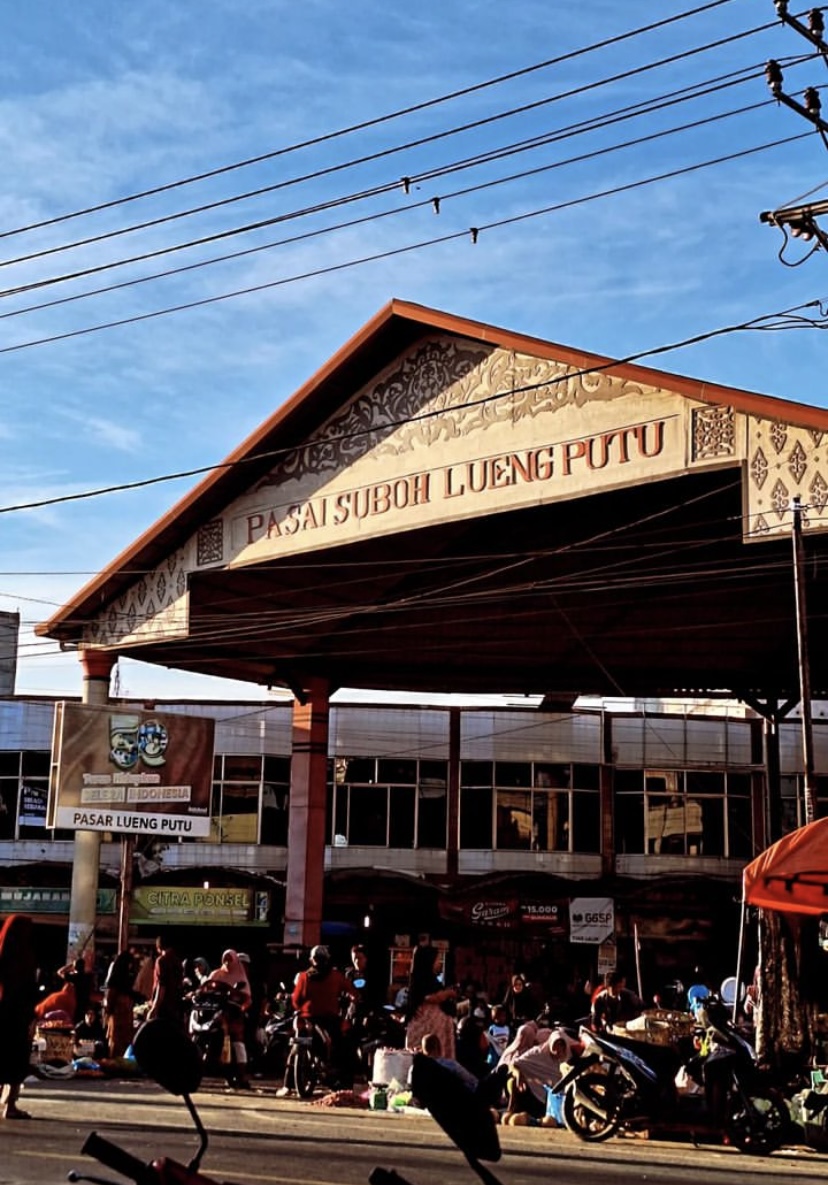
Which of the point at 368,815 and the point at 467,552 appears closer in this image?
the point at 467,552

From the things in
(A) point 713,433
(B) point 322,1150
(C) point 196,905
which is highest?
(A) point 713,433

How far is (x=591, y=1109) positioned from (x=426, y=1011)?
2.35m

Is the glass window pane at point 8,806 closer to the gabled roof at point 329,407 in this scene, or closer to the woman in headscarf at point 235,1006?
the gabled roof at point 329,407

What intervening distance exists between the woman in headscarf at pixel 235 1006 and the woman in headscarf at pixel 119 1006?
1073mm

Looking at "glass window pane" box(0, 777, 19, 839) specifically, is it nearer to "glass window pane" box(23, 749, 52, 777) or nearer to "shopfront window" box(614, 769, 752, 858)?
"glass window pane" box(23, 749, 52, 777)

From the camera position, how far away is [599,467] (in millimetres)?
18141

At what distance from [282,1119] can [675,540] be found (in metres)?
10.8

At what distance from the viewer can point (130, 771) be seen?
24984mm

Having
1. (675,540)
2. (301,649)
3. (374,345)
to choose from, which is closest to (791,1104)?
(675,540)

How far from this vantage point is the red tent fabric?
12797 mm

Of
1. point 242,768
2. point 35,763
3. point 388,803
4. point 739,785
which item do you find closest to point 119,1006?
point 388,803

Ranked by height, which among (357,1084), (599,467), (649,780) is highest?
(599,467)

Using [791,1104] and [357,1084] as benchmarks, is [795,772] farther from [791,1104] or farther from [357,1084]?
[791,1104]

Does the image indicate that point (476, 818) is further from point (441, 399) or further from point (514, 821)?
point (441, 399)
